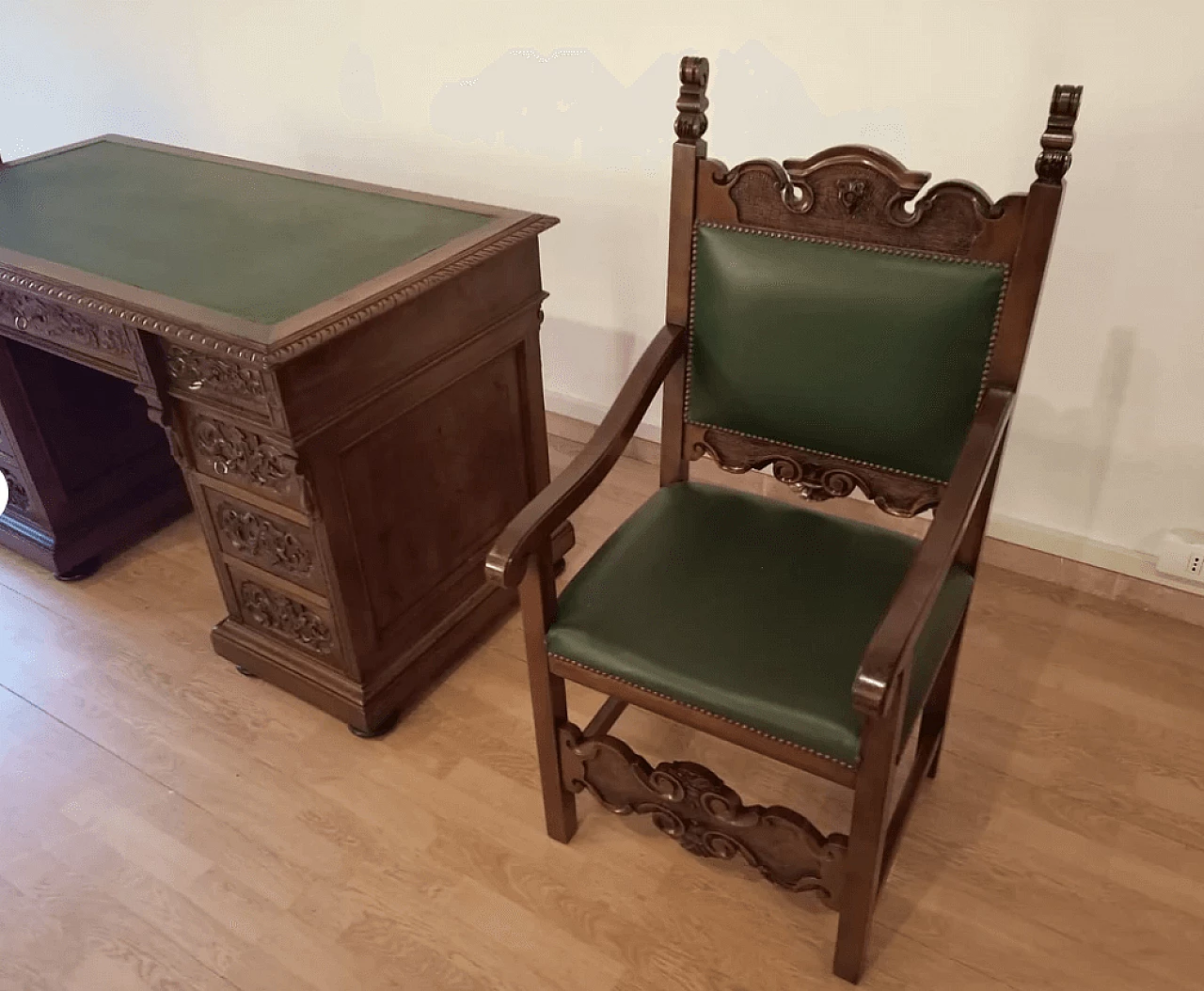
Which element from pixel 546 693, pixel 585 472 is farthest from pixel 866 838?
pixel 585 472

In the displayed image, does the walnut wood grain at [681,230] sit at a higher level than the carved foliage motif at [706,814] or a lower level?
higher

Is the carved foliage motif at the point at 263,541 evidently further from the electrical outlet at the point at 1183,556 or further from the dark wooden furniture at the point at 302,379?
the electrical outlet at the point at 1183,556

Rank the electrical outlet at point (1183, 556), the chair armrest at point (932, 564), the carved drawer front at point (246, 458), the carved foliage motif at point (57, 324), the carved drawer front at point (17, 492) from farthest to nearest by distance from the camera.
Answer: the carved drawer front at point (17, 492)
the electrical outlet at point (1183, 556)
the carved foliage motif at point (57, 324)
the carved drawer front at point (246, 458)
the chair armrest at point (932, 564)

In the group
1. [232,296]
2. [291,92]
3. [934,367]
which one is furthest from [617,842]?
[291,92]

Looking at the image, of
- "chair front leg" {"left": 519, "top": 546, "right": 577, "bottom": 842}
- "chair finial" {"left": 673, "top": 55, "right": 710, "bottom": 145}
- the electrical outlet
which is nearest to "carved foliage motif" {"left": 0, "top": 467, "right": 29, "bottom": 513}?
"chair front leg" {"left": 519, "top": 546, "right": 577, "bottom": 842}

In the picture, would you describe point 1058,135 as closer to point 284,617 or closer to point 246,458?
point 246,458

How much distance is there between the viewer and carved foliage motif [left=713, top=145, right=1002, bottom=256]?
47.4 inches

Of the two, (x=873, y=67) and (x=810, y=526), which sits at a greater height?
(x=873, y=67)

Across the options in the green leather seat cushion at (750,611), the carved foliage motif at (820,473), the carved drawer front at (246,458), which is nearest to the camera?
the green leather seat cushion at (750,611)

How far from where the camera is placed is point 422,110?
239 cm

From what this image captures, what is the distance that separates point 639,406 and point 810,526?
0.31 metres

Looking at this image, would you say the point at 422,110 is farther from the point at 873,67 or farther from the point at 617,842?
the point at 617,842

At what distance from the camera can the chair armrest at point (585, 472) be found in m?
1.20

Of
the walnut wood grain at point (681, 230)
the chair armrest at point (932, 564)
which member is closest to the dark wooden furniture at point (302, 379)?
the walnut wood grain at point (681, 230)
